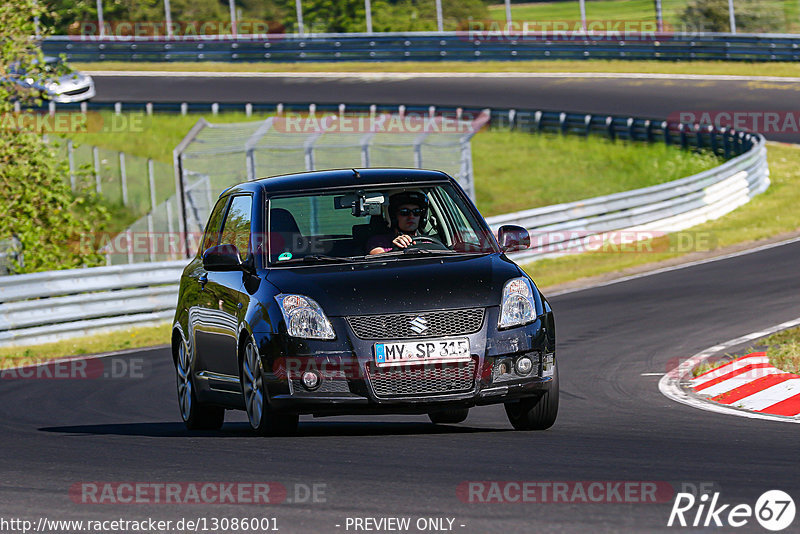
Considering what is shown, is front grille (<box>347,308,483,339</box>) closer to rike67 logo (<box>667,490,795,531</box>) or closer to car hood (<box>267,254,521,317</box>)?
car hood (<box>267,254,521,317</box>)

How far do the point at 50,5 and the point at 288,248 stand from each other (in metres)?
14.7

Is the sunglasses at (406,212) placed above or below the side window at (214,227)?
above

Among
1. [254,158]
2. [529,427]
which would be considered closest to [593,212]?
[254,158]

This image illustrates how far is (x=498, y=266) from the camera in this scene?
8570 millimetres

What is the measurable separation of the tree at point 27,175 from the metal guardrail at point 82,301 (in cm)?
262

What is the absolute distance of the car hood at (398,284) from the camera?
26.4 ft

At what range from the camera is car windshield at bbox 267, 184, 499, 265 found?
29.3 ft

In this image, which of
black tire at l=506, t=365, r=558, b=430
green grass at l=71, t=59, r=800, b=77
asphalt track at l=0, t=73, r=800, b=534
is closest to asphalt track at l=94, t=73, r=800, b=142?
green grass at l=71, t=59, r=800, b=77

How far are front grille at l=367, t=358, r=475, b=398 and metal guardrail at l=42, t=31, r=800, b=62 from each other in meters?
37.9

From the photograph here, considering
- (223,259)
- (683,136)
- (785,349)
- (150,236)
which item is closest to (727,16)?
(683,136)

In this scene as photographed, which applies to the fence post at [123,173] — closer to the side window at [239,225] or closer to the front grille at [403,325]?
the side window at [239,225]

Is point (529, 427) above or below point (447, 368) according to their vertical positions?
below

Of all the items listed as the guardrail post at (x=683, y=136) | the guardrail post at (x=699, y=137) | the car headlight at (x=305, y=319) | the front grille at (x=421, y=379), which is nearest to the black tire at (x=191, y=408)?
the car headlight at (x=305, y=319)

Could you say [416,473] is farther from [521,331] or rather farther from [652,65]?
[652,65]
